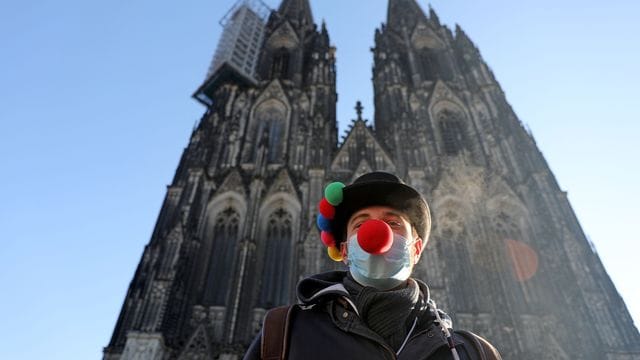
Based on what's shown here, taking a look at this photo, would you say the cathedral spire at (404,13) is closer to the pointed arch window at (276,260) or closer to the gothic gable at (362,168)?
the gothic gable at (362,168)

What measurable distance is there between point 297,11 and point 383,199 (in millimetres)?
29138

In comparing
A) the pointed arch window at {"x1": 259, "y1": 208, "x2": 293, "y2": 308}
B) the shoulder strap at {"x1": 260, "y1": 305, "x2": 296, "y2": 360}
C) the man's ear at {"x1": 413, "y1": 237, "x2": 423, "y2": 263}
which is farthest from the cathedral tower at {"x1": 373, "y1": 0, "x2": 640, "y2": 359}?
the shoulder strap at {"x1": 260, "y1": 305, "x2": 296, "y2": 360}

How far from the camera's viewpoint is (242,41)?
26562 millimetres

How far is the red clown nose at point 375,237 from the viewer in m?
2.34

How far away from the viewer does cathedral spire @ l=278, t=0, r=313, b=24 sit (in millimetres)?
28625

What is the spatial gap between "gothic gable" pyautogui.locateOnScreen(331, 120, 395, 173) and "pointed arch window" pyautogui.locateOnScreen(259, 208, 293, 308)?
9.61ft

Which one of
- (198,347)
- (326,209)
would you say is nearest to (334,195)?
(326,209)

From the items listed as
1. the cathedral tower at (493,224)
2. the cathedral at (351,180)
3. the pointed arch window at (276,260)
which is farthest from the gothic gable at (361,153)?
the pointed arch window at (276,260)

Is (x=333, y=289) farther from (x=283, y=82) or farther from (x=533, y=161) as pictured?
(x=283, y=82)

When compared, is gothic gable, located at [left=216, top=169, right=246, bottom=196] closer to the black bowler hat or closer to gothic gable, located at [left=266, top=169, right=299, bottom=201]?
gothic gable, located at [left=266, top=169, right=299, bottom=201]

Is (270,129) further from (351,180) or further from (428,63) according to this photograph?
A: (428,63)

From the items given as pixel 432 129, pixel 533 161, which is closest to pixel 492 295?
pixel 533 161

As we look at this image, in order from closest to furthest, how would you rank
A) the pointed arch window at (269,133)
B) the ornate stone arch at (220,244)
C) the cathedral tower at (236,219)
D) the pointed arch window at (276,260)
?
the cathedral tower at (236,219), the pointed arch window at (276,260), the ornate stone arch at (220,244), the pointed arch window at (269,133)

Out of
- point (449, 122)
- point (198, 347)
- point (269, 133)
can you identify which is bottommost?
point (198, 347)
